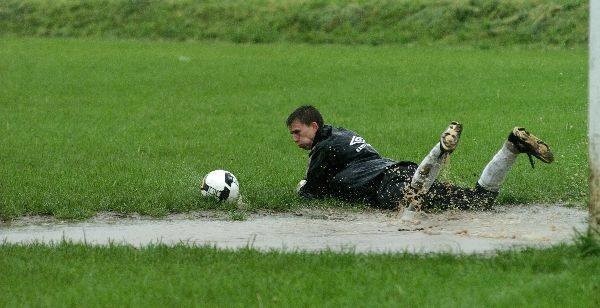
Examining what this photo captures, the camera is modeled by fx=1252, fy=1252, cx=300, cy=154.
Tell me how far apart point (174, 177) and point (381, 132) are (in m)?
5.10

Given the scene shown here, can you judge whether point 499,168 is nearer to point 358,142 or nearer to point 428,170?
point 428,170

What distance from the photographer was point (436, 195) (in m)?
10.4

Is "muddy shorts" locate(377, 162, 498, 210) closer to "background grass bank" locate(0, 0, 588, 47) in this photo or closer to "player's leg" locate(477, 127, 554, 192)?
"player's leg" locate(477, 127, 554, 192)

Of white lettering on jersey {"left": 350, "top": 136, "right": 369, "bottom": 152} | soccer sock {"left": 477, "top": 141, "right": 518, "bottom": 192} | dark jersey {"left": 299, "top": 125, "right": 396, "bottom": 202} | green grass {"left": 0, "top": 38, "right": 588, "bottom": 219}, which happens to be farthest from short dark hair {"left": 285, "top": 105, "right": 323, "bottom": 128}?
soccer sock {"left": 477, "top": 141, "right": 518, "bottom": 192}

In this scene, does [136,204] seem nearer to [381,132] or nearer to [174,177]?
[174,177]

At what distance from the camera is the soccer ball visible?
10.8 metres

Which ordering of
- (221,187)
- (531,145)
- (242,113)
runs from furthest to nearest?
(242,113) → (221,187) → (531,145)

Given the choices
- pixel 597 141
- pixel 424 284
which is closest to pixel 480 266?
pixel 424 284

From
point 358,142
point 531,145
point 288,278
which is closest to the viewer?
point 288,278

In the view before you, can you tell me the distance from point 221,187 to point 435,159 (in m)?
1.95

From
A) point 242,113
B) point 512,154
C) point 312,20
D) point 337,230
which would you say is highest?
point 512,154

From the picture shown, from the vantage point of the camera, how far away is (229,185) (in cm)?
1080

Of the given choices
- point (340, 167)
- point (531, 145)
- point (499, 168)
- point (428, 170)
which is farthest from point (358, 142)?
point (531, 145)

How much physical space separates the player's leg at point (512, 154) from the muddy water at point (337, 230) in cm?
26
